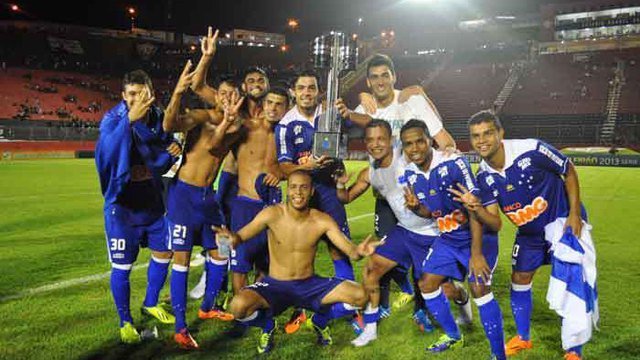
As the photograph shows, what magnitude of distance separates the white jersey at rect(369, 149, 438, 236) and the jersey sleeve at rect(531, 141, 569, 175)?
0.99 meters

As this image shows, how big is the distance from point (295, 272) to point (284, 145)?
1243 mm

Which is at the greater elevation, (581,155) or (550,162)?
(550,162)

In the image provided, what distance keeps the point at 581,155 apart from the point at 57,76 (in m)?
39.9

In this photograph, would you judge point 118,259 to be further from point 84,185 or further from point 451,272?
point 84,185

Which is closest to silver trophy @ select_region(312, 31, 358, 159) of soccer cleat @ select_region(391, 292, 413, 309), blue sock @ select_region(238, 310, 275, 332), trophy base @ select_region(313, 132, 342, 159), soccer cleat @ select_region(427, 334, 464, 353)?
trophy base @ select_region(313, 132, 342, 159)

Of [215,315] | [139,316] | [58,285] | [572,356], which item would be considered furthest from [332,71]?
[58,285]

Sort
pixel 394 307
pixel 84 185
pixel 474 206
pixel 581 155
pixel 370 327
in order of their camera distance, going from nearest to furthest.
Answer: pixel 474 206, pixel 370 327, pixel 394 307, pixel 84 185, pixel 581 155

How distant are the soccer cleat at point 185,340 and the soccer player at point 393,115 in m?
1.75

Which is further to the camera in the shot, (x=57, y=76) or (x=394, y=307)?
(x=57, y=76)

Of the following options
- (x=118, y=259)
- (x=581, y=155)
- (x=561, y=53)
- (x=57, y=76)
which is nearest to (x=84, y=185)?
(x=118, y=259)

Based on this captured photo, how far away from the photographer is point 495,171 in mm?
4105

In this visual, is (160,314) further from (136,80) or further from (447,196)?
(447,196)

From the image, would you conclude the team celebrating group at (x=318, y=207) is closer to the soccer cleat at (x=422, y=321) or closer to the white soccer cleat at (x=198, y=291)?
the soccer cleat at (x=422, y=321)

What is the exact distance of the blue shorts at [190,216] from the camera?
15.2ft
